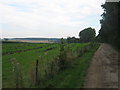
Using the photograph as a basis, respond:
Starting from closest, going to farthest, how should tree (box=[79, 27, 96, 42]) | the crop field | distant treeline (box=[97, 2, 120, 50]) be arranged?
the crop field, distant treeline (box=[97, 2, 120, 50]), tree (box=[79, 27, 96, 42])

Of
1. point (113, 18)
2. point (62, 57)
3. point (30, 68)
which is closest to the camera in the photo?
point (30, 68)

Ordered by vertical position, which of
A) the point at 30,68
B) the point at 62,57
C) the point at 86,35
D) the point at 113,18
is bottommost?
the point at 30,68

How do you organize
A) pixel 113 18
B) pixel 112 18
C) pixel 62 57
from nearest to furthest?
pixel 62 57
pixel 113 18
pixel 112 18

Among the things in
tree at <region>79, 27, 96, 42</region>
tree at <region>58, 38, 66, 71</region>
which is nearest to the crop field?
tree at <region>58, 38, 66, 71</region>

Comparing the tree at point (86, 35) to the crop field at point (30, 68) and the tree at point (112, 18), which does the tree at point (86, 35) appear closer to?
the tree at point (112, 18)

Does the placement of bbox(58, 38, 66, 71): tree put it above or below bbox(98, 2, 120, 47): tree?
below

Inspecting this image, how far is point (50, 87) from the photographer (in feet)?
26.5

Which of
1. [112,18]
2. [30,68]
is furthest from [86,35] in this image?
[30,68]

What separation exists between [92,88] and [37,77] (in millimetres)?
2912

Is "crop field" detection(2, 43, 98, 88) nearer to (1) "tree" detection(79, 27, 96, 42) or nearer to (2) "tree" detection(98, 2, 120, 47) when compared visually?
(2) "tree" detection(98, 2, 120, 47)

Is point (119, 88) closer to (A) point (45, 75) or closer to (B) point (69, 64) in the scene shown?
(A) point (45, 75)

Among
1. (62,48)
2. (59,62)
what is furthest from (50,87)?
(62,48)

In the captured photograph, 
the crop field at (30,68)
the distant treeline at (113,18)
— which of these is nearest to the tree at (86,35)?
the distant treeline at (113,18)

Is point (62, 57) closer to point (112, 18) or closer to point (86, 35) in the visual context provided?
point (112, 18)
